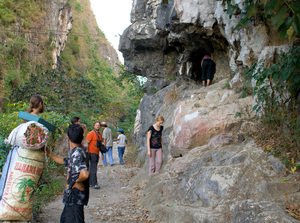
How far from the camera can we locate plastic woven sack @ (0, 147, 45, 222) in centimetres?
279

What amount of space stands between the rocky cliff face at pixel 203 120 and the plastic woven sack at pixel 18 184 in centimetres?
209

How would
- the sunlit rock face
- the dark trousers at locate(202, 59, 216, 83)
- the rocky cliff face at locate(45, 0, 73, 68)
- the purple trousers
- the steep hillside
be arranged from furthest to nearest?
1. the rocky cliff face at locate(45, 0, 73, 68)
2. the steep hillside
3. the dark trousers at locate(202, 59, 216, 83)
4. the sunlit rock face
5. the purple trousers

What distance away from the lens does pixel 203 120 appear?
245 inches

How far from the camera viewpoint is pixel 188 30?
10.1 m

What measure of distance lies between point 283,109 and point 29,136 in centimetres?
390

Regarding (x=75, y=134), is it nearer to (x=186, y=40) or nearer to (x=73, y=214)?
(x=73, y=214)

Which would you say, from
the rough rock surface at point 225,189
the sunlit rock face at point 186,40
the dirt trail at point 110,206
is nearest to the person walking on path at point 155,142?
the dirt trail at point 110,206

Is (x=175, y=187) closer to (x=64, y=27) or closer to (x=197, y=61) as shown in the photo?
(x=197, y=61)

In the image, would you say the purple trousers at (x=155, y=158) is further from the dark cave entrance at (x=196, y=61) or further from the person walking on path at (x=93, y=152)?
the dark cave entrance at (x=196, y=61)

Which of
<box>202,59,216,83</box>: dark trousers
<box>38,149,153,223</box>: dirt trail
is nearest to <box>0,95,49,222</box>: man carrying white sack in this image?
<box>38,149,153,223</box>: dirt trail

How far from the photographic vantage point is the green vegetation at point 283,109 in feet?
12.6

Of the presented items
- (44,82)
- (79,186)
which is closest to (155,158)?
(79,186)

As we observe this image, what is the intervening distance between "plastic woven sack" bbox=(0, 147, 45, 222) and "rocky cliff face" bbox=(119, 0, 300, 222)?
2.09 metres

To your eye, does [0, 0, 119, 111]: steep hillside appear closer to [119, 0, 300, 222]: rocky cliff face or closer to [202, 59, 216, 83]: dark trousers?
[119, 0, 300, 222]: rocky cliff face
